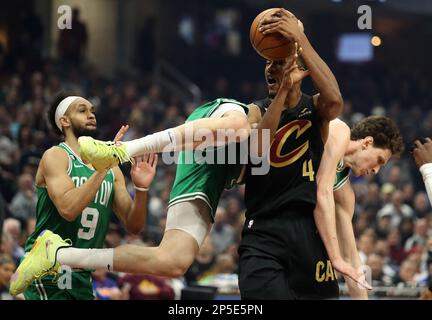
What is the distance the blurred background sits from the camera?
12.2 meters

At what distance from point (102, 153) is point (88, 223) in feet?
3.05

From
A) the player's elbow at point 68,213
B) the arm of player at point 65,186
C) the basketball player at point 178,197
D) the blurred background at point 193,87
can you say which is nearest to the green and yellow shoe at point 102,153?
the basketball player at point 178,197

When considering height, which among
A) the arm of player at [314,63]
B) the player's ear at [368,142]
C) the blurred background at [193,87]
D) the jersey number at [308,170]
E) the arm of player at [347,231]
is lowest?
the arm of player at [347,231]

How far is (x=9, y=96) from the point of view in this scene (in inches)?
621

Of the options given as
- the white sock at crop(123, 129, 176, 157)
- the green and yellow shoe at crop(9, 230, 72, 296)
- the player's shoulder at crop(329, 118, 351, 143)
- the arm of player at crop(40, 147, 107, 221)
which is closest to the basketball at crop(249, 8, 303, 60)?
the player's shoulder at crop(329, 118, 351, 143)

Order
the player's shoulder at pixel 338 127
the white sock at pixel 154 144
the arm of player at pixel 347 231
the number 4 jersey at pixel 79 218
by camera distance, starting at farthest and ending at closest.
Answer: the number 4 jersey at pixel 79 218 < the arm of player at pixel 347 231 < the player's shoulder at pixel 338 127 < the white sock at pixel 154 144

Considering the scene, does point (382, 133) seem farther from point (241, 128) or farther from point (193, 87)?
point (193, 87)

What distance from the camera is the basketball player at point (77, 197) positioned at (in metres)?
6.41

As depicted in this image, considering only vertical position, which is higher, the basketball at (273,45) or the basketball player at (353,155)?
the basketball at (273,45)

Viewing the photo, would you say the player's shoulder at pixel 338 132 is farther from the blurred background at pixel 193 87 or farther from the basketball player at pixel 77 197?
the blurred background at pixel 193 87

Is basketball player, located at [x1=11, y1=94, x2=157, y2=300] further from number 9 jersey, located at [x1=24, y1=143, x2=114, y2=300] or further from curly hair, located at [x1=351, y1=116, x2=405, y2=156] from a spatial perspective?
curly hair, located at [x1=351, y1=116, x2=405, y2=156]

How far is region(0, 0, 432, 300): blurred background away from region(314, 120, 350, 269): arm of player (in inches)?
119

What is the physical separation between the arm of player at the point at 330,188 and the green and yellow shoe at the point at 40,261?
173 centimetres

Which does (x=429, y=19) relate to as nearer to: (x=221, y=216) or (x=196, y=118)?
(x=221, y=216)
